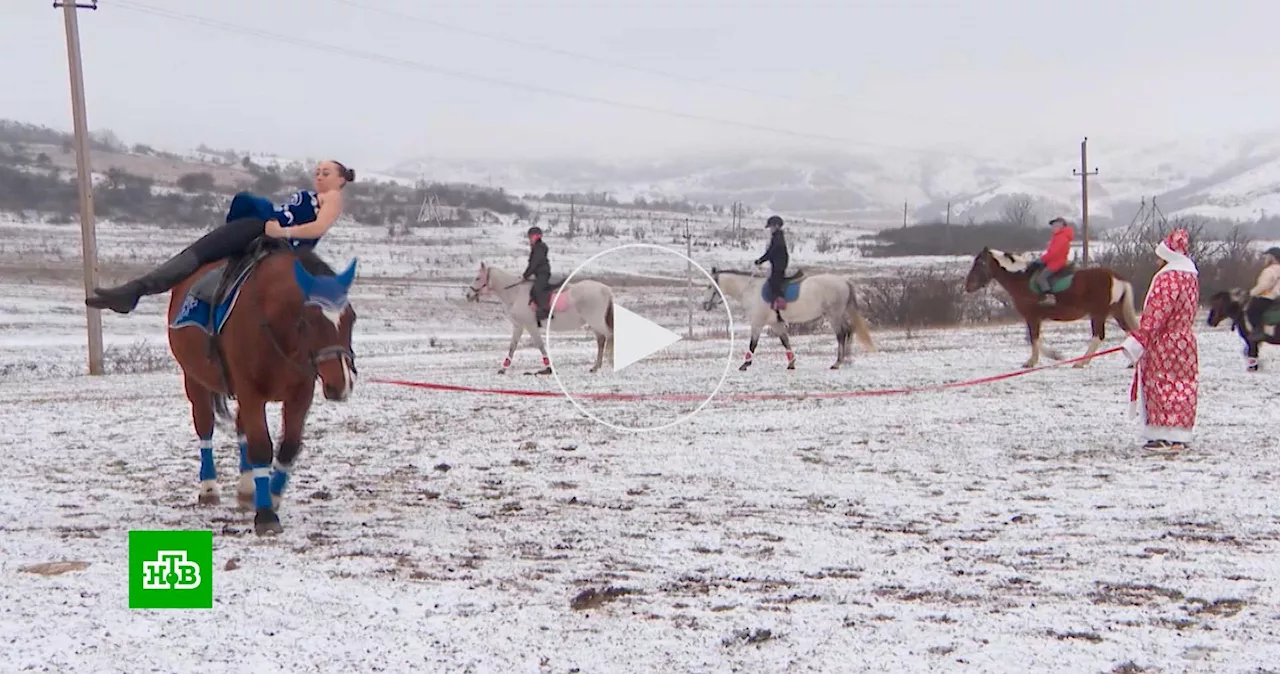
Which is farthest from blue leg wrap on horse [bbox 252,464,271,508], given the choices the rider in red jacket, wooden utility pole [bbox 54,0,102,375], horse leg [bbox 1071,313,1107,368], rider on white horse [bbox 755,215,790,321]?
wooden utility pole [bbox 54,0,102,375]

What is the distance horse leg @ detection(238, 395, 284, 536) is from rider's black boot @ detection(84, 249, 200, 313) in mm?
826

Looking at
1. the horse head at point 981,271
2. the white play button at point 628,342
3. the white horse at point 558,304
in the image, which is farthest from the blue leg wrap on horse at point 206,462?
the horse head at point 981,271

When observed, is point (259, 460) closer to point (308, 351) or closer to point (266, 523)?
point (266, 523)

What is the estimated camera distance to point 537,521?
6.52m

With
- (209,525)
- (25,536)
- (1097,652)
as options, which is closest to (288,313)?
(209,525)

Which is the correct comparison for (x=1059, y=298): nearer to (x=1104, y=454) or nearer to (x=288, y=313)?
(x=1104, y=454)

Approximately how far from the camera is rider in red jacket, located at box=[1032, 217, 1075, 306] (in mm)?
15883

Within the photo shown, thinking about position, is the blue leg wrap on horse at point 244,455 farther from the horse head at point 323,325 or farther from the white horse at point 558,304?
the white horse at point 558,304

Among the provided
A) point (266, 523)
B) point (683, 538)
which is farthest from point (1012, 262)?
point (266, 523)

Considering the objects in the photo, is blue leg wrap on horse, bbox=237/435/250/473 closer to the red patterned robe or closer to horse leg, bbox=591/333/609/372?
the red patterned robe

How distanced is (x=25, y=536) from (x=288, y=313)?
6.67 feet

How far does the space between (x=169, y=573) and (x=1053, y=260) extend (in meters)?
14.3

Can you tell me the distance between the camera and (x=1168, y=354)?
8664 millimetres

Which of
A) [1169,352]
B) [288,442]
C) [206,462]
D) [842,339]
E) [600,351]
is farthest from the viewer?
[600,351]
